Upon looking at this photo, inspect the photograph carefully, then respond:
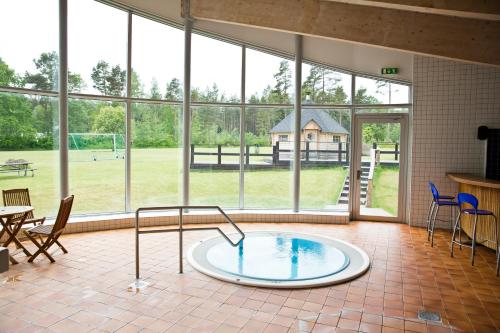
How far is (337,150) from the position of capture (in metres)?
8.53

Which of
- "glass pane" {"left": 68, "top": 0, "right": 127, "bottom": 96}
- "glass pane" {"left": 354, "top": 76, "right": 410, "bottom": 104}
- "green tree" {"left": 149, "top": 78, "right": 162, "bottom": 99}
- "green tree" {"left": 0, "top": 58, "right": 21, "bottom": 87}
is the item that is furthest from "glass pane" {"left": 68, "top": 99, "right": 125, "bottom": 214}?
"glass pane" {"left": 354, "top": 76, "right": 410, "bottom": 104}

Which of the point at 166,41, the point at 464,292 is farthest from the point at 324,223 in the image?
the point at 166,41

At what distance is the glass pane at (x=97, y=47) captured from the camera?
6984 millimetres

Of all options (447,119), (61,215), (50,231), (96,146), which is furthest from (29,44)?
(447,119)

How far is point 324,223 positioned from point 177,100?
4.13 metres

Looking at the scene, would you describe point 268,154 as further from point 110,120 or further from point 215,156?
point 110,120

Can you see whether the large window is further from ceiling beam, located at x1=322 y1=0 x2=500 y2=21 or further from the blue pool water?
ceiling beam, located at x1=322 y1=0 x2=500 y2=21

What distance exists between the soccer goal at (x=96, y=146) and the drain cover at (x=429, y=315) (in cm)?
607

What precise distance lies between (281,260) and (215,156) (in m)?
3.52

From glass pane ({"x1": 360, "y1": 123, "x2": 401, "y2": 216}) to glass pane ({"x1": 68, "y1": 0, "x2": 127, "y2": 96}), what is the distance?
5424 mm

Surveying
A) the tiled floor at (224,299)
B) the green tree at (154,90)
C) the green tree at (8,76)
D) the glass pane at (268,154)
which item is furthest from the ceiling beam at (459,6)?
the green tree at (8,76)

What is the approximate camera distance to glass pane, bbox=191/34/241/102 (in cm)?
809

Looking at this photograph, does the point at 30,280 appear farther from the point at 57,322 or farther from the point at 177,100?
the point at 177,100

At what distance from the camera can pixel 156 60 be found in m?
7.77
